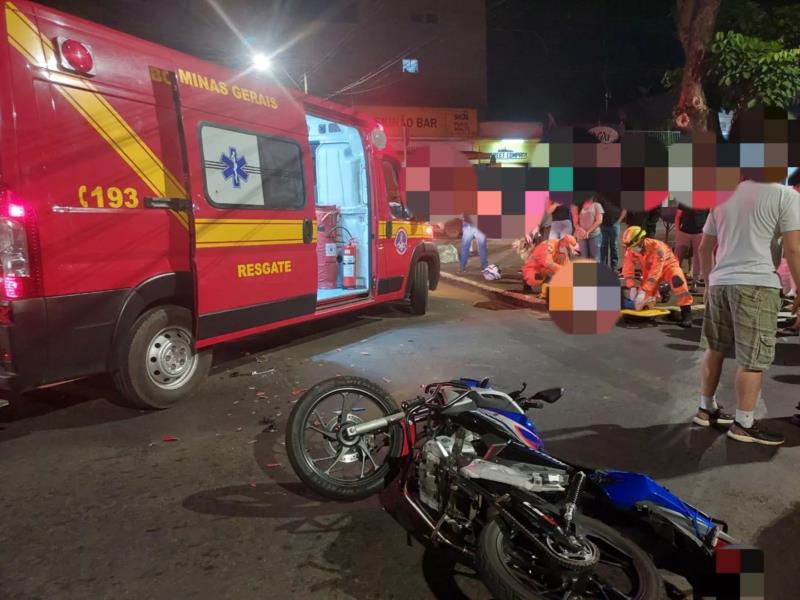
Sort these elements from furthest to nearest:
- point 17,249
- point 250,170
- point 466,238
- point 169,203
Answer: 1. point 466,238
2. point 250,170
3. point 169,203
4. point 17,249

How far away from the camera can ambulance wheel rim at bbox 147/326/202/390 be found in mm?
4609

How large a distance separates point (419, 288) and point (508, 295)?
1.89m

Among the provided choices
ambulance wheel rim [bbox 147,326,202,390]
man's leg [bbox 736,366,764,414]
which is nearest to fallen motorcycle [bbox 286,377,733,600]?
man's leg [bbox 736,366,764,414]

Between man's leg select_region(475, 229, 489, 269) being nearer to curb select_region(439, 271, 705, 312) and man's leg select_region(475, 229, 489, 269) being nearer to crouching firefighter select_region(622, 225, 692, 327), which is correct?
curb select_region(439, 271, 705, 312)

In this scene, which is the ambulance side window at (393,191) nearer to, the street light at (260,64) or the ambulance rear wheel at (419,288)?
the ambulance rear wheel at (419,288)

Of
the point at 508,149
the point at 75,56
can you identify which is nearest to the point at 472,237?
the point at 75,56

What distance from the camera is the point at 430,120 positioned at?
2277 cm

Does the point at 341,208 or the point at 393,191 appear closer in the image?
the point at 341,208

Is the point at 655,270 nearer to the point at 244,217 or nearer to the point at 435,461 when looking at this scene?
the point at 244,217

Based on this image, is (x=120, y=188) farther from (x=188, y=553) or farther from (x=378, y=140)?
(x=378, y=140)

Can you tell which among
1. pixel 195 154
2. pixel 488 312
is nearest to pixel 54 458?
pixel 195 154

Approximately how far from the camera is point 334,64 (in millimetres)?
21672

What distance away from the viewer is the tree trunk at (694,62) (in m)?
10.2

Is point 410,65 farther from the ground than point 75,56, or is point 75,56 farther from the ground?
point 410,65
